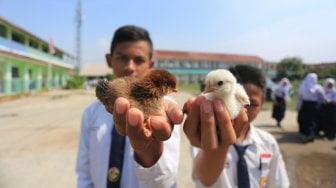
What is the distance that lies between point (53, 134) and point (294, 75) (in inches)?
1905

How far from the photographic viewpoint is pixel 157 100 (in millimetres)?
1152

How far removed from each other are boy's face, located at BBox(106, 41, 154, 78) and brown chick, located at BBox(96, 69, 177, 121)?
111 cm

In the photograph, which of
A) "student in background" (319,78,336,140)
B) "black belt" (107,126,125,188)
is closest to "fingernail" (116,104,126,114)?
"black belt" (107,126,125,188)

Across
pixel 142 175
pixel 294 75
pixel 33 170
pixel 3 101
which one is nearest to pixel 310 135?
pixel 33 170

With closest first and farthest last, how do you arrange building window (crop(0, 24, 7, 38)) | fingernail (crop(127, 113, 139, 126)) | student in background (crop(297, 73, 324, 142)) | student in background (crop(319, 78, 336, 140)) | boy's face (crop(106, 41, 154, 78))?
fingernail (crop(127, 113, 139, 126)) < boy's face (crop(106, 41, 154, 78)) < student in background (crop(297, 73, 324, 142)) < student in background (crop(319, 78, 336, 140)) < building window (crop(0, 24, 7, 38))

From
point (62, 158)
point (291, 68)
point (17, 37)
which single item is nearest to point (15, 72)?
point (17, 37)

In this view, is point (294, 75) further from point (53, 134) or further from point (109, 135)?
point (109, 135)

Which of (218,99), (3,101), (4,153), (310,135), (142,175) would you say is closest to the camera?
(218,99)

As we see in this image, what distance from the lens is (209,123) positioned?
3.60ft

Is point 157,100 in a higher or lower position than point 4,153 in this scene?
higher

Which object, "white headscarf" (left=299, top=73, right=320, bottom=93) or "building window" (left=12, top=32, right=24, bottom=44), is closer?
"white headscarf" (left=299, top=73, right=320, bottom=93)

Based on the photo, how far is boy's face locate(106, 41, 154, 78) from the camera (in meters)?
2.32

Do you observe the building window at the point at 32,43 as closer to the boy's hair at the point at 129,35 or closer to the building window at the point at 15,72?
the building window at the point at 15,72

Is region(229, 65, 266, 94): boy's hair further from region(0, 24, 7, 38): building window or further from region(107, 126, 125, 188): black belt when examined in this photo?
region(0, 24, 7, 38): building window
